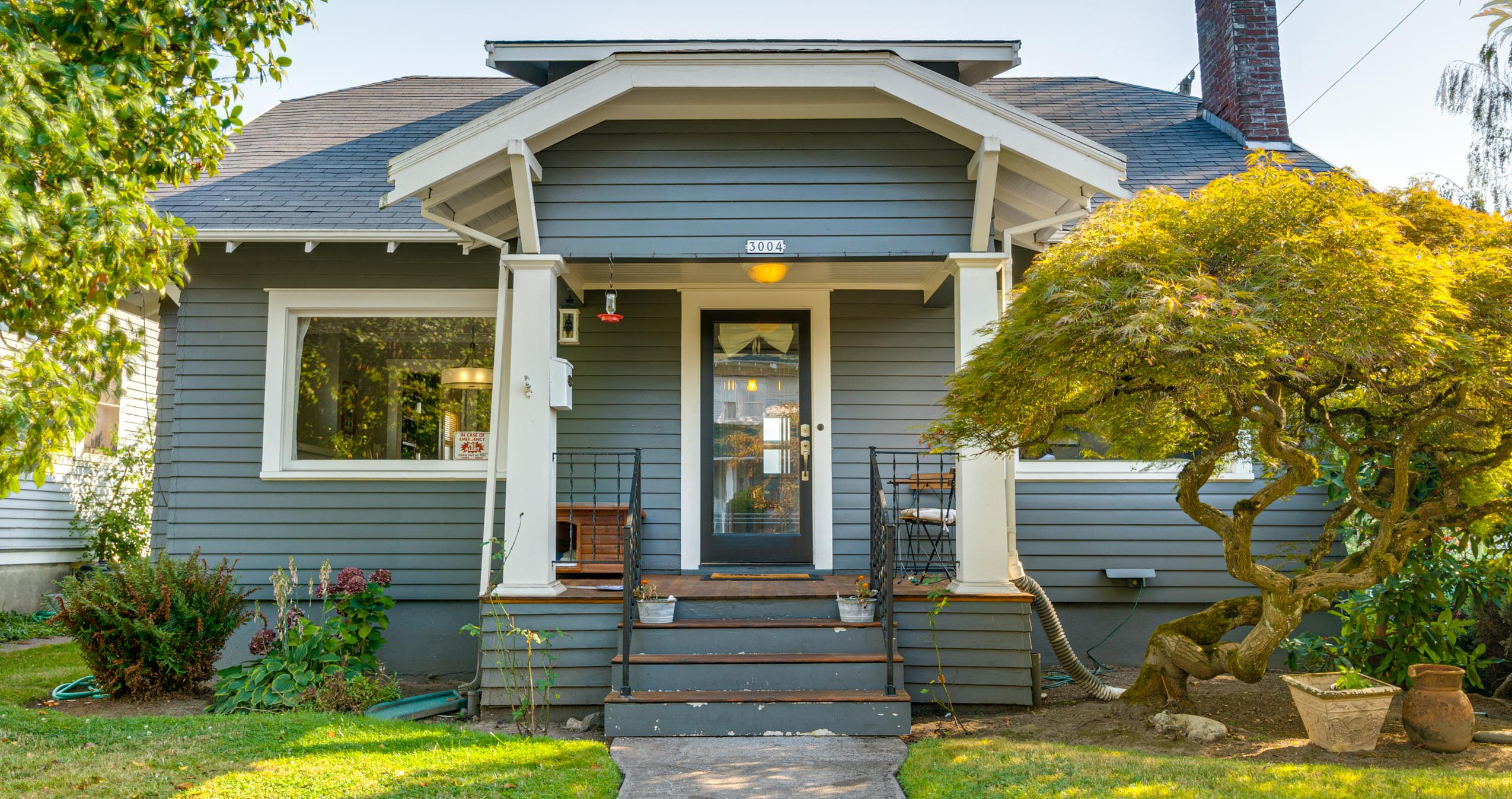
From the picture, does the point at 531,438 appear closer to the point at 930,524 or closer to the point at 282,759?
the point at 282,759

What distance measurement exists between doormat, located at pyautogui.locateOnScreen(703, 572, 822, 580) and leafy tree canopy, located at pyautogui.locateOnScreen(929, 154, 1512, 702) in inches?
75.3

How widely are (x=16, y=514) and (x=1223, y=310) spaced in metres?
10.9

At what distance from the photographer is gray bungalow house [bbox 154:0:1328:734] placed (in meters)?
5.61

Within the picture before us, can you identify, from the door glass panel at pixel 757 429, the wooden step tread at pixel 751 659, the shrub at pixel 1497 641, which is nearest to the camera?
the wooden step tread at pixel 751 659

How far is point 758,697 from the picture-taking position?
4898 mm

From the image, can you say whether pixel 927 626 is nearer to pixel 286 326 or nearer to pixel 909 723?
pixel 909 723

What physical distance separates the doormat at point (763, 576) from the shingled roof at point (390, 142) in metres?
3.19

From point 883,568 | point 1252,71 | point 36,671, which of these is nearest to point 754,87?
point 883,568

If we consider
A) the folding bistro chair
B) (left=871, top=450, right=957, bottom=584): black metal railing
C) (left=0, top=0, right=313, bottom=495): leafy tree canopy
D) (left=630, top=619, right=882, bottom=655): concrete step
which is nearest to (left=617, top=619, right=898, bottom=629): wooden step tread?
(left=630, top=619, right=882, bottom=655): concrete step

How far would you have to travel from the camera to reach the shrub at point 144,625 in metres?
5.76

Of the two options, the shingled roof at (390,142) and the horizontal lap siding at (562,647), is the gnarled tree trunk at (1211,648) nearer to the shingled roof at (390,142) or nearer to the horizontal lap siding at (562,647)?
the horizontal lap siding at (562,647)

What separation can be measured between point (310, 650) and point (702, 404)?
293 centimetres

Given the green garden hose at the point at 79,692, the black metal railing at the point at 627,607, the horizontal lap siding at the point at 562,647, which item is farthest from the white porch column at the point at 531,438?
the green garden hose at the point at 79,692

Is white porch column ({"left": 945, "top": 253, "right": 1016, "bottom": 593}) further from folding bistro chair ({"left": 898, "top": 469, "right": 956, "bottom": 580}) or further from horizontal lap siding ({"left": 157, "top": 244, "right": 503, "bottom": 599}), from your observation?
horizontal lap siding ({"left": 157, "top": 244, "right": 503, "bottom": 599})
